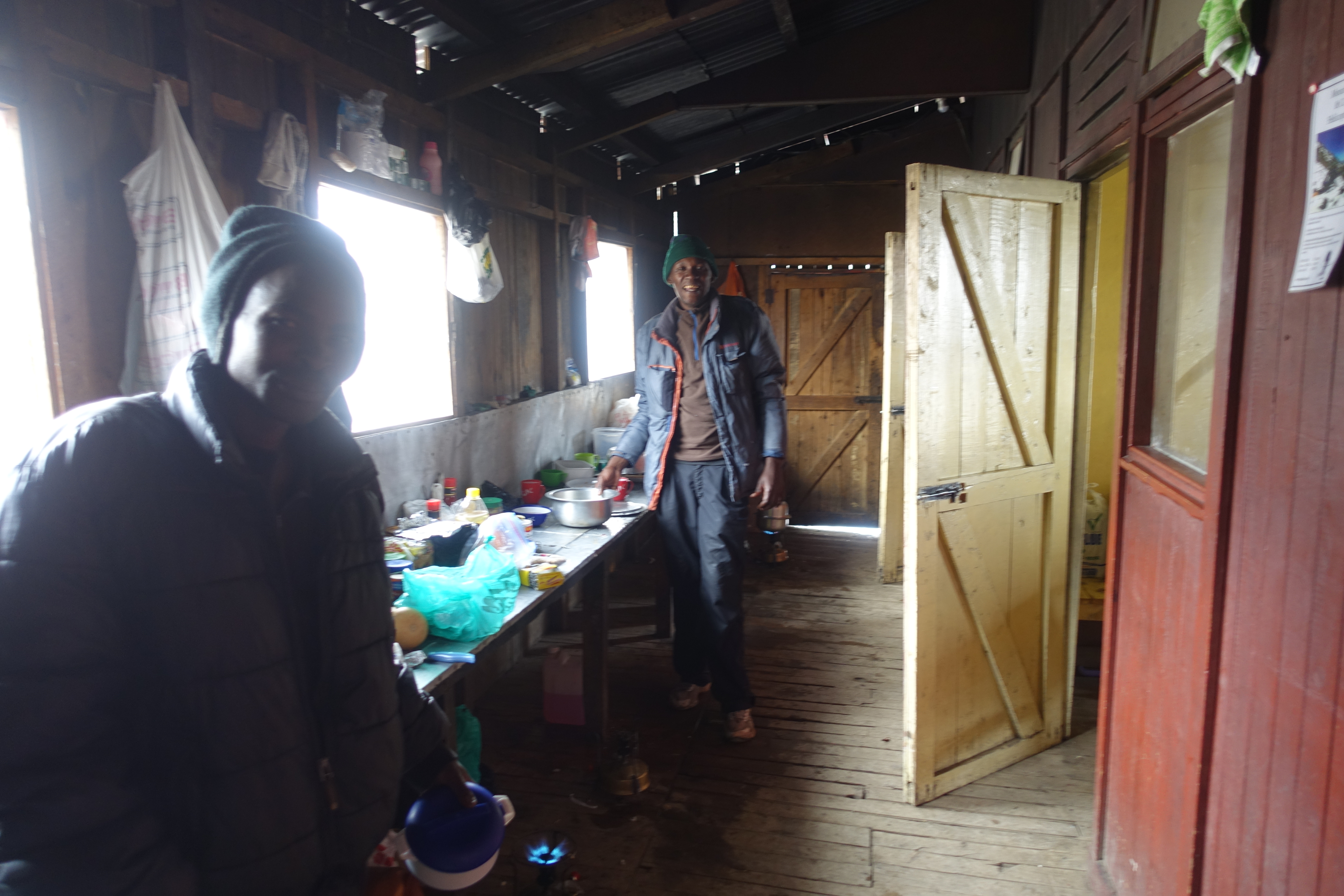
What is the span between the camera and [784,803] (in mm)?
3047

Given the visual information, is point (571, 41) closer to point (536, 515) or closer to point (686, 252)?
point (686, 252)

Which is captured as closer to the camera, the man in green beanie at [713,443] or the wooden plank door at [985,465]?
the wooden plank door at [985,465]

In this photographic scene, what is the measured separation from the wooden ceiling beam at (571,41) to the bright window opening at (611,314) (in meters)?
2.09

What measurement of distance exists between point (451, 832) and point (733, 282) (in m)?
6.47

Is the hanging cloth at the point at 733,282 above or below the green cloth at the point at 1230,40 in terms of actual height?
above

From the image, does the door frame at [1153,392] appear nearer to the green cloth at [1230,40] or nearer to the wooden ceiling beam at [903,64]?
the green cloth at [1230,40]

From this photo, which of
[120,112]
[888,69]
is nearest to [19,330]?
[120,112]

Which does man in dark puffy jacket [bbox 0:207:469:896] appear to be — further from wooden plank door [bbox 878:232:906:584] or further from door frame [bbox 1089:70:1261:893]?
wooden plank door [bbox 878:232:906:584]

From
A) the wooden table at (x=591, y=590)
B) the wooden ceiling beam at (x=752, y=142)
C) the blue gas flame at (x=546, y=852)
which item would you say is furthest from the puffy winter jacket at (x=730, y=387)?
the wooden ceiling beam at (x=752, y=142)

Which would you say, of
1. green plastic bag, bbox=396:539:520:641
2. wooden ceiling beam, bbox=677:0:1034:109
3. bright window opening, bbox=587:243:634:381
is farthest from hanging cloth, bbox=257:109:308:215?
bright window opening, bbox=587:243:634:381

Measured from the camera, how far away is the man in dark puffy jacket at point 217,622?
931mm

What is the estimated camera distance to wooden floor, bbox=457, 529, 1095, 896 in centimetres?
261

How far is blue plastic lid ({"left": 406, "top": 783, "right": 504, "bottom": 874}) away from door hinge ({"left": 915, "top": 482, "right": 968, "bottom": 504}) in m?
1.91

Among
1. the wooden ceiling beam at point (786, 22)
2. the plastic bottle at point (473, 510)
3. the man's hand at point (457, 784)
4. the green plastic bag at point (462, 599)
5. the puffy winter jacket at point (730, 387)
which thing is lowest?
the man's hand at point (457, 784)
